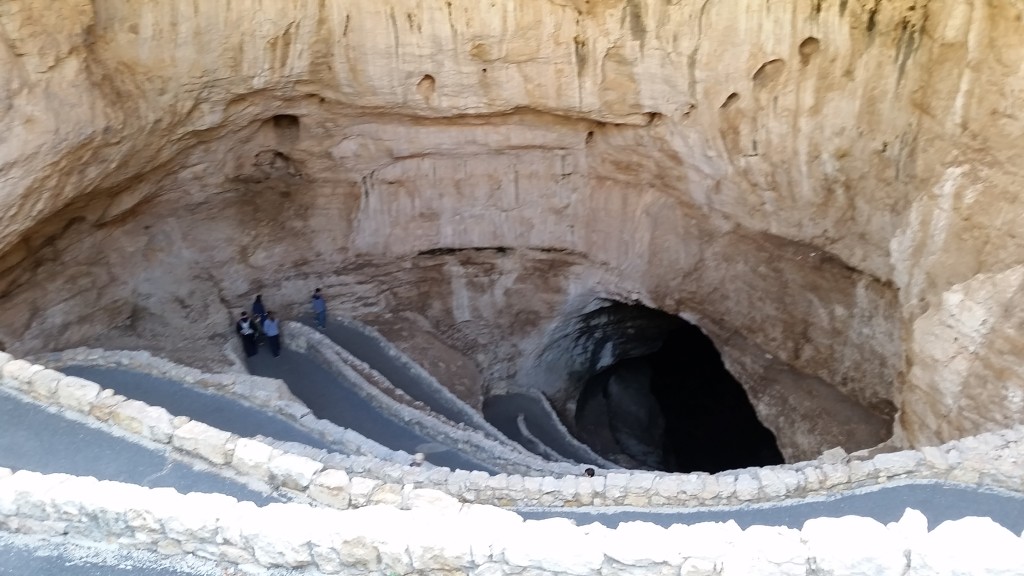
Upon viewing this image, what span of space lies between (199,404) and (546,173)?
6.87 meters

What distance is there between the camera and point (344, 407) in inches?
395

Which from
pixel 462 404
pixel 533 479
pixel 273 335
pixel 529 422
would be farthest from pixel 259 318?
pixel 533 479

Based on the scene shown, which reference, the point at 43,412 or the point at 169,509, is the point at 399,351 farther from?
the point at 169,509

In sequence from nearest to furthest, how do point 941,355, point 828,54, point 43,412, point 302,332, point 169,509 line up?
point 169,509, point 43,412, point 941,355, point 828,54, point 302,332

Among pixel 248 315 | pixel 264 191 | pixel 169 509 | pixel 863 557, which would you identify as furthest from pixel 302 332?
pixel 863 557

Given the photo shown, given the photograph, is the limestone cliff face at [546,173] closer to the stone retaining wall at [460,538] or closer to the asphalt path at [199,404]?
the asphalt path at [199,404]

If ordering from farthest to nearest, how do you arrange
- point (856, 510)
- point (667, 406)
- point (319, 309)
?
point (667, 406), point (319, 309), point (856, 510)

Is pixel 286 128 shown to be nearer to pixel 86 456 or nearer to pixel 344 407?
pixel 344 407

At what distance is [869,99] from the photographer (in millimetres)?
8719

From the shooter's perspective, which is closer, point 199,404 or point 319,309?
point 199,404

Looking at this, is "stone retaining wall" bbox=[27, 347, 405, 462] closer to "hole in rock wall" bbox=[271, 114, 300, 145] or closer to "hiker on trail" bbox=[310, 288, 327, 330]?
"hiker on trail" bbox=[310, 288, 327, 330]

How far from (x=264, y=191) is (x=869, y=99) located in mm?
9337

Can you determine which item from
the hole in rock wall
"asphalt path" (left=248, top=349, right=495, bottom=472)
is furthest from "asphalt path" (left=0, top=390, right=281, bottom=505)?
the hole in rock wall

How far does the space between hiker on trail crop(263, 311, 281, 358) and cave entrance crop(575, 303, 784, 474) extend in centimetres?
628
